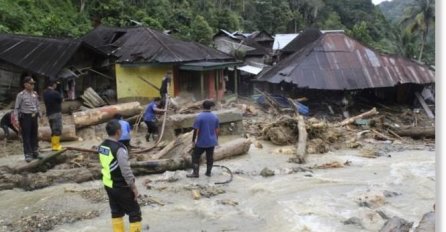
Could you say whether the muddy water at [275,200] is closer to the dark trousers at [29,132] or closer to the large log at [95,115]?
the dark trousers at [29,132]

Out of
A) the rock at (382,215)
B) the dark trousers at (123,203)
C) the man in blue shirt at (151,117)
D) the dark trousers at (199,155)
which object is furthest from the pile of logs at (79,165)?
the rock at (382,215)

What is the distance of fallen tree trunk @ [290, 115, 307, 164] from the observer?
13.0 metres

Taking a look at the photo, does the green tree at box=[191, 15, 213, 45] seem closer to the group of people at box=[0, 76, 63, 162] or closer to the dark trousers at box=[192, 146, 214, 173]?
the group of people at box=[0, 76, 63, 162]

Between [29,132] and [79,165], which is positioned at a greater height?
[29,132]

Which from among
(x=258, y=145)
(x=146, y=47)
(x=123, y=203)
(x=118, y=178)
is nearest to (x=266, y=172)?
Answer: (x=258, y=145)

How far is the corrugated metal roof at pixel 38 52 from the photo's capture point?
20.9 m

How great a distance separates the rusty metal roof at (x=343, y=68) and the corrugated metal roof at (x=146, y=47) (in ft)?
12.9

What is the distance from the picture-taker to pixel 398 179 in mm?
10992

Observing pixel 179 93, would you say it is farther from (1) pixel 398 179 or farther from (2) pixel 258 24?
(2) pixel 258 24

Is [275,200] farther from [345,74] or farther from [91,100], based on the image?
[345,74]

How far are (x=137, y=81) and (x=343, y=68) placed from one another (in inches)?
426

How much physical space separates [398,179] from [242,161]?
389cm

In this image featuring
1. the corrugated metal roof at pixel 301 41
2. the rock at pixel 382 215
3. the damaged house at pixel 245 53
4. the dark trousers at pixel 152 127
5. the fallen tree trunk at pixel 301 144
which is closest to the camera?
the rock at pixel 382 215

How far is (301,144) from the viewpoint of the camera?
13953 mm
